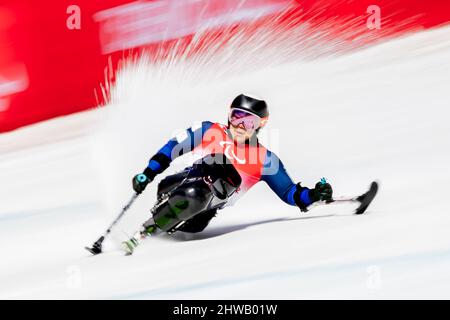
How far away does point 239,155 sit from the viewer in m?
3.25

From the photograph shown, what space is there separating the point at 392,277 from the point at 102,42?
11.6 ft

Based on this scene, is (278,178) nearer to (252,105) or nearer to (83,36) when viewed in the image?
(252,105)

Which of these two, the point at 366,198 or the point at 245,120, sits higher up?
the point at 245,120

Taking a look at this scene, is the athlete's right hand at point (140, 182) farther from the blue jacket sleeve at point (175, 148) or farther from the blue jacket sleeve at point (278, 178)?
the blue jacket sleeve at point (278, 178)

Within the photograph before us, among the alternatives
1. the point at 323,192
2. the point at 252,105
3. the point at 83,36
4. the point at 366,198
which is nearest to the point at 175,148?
the point at 252,105

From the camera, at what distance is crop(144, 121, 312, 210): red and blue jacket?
10.6 feet

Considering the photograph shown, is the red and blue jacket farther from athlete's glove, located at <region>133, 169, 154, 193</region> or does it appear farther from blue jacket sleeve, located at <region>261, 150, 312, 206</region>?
athlete's glove, located at <region>133, 169, 154, 193</region>

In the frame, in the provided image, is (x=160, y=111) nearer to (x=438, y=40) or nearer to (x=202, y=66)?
(x=202, y=66)

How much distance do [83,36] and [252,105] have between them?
2.75 meters

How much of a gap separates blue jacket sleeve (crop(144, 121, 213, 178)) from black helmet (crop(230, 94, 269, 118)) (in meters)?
0.22

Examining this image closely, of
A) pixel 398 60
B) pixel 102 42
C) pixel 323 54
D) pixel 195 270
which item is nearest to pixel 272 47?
pixel 323 54

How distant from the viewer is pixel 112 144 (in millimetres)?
4809

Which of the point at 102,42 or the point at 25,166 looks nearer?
the point at 25,166

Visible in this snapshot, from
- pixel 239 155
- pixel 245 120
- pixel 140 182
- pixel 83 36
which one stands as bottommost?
pixel 140 182
